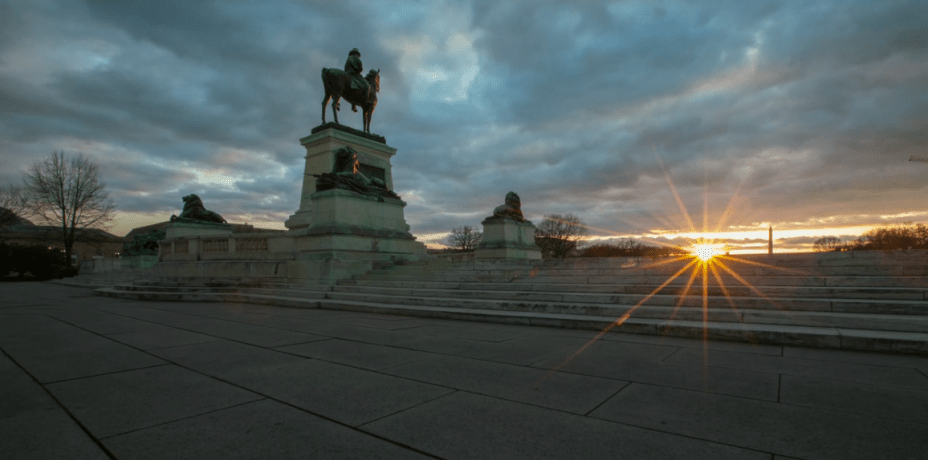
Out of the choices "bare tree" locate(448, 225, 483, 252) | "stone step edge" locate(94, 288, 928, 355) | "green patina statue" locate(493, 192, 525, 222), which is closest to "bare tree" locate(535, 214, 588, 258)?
"bare tree" locate(448, 225, 483, 252)

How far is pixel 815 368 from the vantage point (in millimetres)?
4242

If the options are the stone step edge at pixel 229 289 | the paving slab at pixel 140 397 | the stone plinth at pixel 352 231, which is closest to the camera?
the paving slab at pixel 140 397

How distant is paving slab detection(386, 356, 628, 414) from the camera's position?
3.42 m

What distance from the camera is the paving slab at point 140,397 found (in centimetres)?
305

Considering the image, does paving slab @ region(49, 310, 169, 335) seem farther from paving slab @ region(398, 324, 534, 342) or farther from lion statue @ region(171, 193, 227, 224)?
lion statue @ region(171, 193, 227, 224)

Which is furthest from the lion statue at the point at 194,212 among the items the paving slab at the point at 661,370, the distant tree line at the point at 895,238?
the distant tree line at the point at 895,238

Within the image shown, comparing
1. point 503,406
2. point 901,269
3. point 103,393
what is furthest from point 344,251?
point 901,269

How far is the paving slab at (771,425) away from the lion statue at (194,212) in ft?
75.3

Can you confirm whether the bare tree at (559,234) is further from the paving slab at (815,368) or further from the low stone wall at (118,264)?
the paving slab at (815,368)

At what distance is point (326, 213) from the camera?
559 inches

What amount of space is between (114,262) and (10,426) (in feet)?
107

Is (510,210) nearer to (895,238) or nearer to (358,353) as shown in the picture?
(358,353)

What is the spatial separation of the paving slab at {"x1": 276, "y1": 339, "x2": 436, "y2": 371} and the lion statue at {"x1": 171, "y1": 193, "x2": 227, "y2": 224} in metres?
19.2

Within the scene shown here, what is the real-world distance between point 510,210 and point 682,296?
38.6ft
